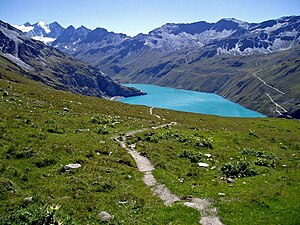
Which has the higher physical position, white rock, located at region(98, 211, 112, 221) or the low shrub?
the low shrub

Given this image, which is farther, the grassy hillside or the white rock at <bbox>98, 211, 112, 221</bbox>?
the grassy hillside

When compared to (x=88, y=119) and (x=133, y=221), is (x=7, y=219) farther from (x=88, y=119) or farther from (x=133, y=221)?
(x=88, y=119)

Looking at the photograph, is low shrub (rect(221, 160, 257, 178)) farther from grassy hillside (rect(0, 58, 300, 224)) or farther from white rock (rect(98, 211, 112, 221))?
white rock (rect(98, 211, 112, 221))

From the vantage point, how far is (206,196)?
21.8 metres

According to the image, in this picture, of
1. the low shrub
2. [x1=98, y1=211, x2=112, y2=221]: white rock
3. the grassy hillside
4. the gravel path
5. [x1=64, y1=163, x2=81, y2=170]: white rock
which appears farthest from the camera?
the low shrub

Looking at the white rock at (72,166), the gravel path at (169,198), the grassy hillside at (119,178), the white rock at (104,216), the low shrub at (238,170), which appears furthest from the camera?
the low shrub at (238,170)

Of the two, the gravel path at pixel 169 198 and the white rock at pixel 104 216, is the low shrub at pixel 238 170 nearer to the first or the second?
the gravel path at pixel 169 198

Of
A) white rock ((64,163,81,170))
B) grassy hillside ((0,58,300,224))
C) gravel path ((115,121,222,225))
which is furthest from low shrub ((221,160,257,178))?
white rock ((64,163,81,170))

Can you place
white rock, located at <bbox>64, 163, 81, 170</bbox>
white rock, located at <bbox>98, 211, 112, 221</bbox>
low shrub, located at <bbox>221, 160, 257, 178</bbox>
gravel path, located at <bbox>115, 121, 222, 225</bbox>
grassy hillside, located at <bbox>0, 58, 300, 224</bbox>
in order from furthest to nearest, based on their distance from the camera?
low shrub, located at <bbox>221, 160, 257, 178</bbox> → white rock, located at <bbox>64, 163, 81, 170</bbox> → gravel path, located at <bbox>115, 121, 222, 225</bbox> → grassy hillside, located at <bbox>0, 58, 300, 224</bbox> → white rock, located at <bbox>98, 211, 112, 221</bbox>

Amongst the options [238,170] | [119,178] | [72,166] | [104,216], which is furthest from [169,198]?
[238,170]

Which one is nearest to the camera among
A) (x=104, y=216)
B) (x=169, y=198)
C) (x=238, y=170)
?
(x=104, y=216)

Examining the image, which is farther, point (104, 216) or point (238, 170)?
point (238, 170)

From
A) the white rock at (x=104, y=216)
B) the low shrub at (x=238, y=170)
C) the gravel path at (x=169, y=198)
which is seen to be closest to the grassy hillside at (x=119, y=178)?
the low shrub at (x=238, y=170)

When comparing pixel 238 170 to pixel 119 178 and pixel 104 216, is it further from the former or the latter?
pixel 104 216
